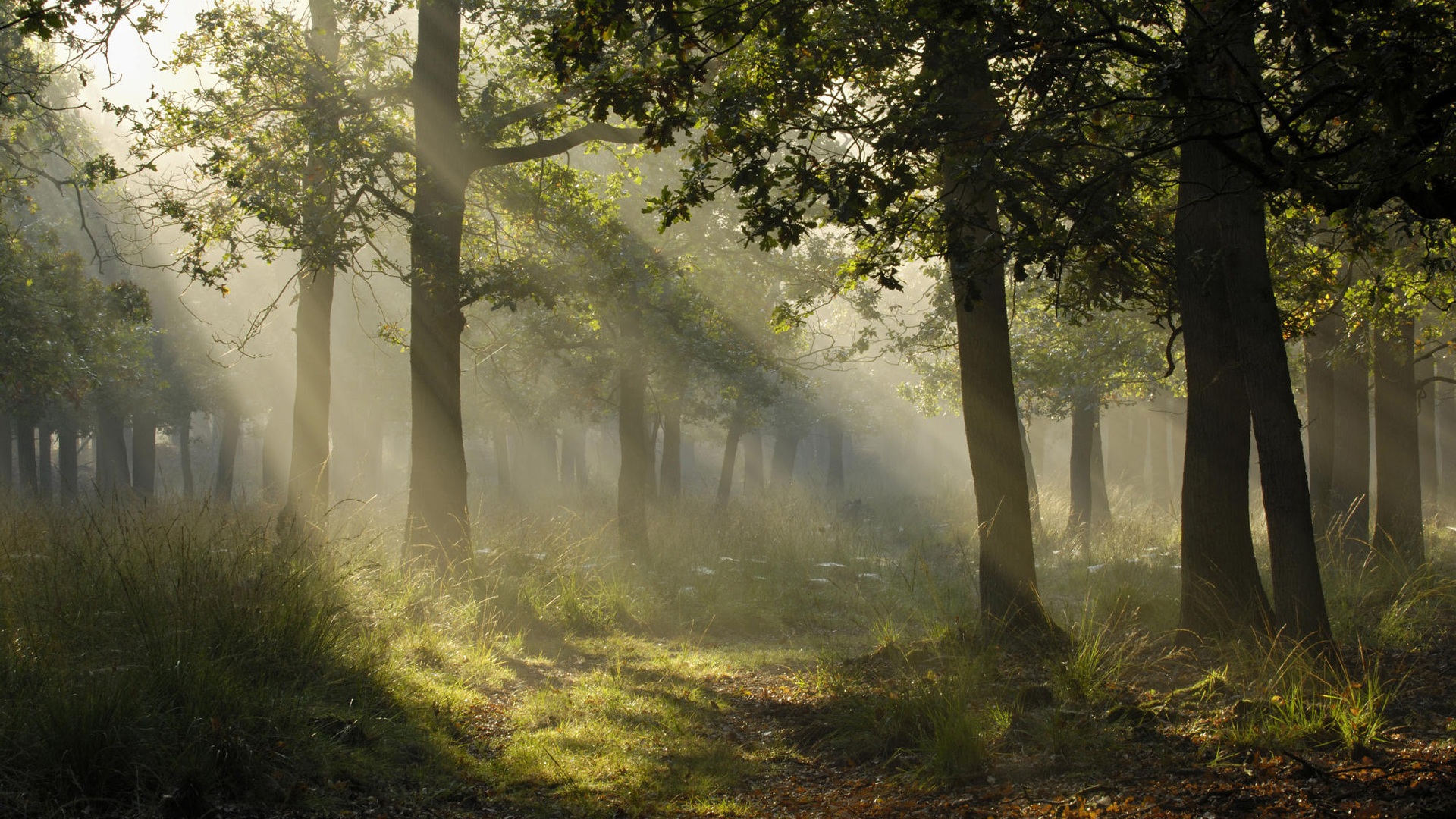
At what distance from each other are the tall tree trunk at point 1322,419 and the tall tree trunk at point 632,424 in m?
10.6

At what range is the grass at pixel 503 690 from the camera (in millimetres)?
4512

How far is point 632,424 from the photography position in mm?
18500

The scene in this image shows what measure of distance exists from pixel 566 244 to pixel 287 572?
21.8 feet

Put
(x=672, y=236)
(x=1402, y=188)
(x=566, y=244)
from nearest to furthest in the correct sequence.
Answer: (x=1402, y=188) < (x=566, y=244) < (x=672, y=236)

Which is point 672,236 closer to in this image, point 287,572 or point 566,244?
point 566,244

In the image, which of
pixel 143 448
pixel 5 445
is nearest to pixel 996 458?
pixel 143 448

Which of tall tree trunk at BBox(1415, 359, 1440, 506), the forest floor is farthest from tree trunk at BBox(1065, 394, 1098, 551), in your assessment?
the forest floor

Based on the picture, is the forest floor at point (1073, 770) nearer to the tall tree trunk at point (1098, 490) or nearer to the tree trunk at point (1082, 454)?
the tree trunk at point (1082, 454)

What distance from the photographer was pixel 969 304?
5.84 metres


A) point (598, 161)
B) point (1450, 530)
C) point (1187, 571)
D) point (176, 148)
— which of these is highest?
point (598, 161)

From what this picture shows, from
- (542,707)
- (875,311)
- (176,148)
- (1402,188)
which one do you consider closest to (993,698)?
(542,707)

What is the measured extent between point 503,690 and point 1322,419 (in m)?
12.7

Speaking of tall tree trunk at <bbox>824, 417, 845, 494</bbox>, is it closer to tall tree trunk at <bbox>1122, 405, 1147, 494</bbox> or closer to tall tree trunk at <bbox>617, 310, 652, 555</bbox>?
tall tree trunk at <bbox>1122, 405, 1147, 494</bbox>

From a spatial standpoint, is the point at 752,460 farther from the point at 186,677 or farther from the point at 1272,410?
the point at 186,677
